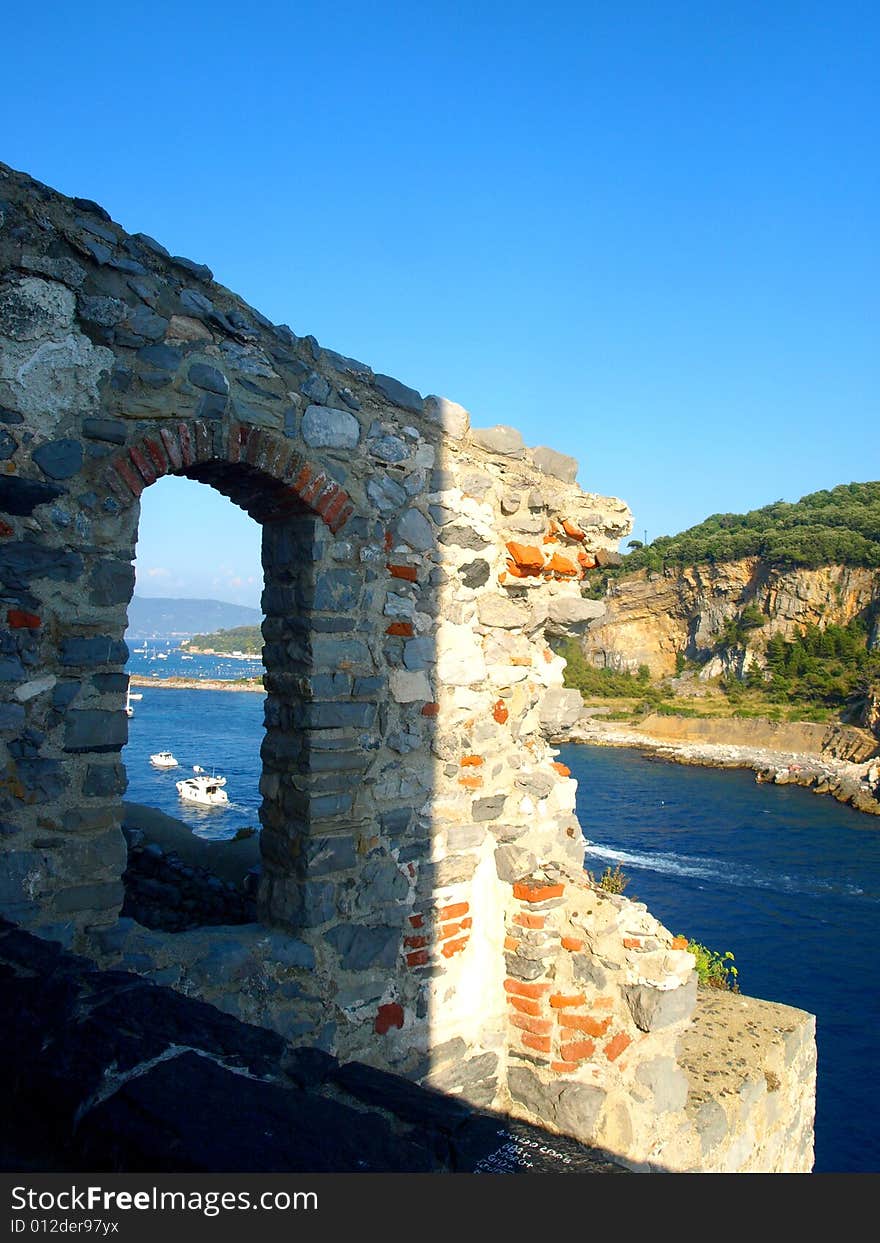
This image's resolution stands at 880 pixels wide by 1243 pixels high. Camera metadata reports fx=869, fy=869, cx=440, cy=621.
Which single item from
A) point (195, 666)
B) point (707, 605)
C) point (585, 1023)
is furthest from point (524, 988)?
point (195, 666)

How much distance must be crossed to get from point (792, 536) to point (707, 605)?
8082 mm

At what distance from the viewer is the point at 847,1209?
59.8 inches

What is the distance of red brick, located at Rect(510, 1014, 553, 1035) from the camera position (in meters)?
4.58

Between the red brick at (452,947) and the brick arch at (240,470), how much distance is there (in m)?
2.18

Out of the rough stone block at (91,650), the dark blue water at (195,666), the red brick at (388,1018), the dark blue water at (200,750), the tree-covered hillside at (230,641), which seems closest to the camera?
the rough stone block at (91,650)

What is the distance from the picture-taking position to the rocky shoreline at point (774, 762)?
37034 mm

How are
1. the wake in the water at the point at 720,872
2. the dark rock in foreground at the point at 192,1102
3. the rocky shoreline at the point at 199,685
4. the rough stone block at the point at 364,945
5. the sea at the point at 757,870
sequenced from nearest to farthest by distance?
1. the dark rock in foreground at the point at 192,1102
2. the rough stone block at the point at 364,945
3. the sea at the point at 757,870
4. the wake in the water at the point at 720,872
5. the rocky shoreline at the point at 199,685

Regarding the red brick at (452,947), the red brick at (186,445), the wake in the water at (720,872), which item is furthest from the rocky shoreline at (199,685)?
the red brick at (186,445)

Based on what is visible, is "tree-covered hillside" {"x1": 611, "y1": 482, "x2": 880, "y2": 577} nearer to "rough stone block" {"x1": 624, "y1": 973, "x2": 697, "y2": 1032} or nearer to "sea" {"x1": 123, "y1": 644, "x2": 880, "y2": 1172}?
"sea" {"x1": 123, "y1": 644, "x2": 880, "y2": 1172}

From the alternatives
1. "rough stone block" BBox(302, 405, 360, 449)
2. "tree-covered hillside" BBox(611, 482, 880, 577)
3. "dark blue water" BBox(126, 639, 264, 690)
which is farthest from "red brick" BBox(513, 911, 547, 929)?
"dark blue water" BBox(126, 639, 264, 690)

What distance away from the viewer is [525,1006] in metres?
4.62

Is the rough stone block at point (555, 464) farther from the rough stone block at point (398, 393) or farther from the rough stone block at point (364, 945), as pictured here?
the rough stone block at point (364, 945)

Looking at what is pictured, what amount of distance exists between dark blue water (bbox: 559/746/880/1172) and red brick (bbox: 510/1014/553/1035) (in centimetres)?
821

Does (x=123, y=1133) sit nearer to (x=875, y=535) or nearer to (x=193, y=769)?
(x=193, y=769)
